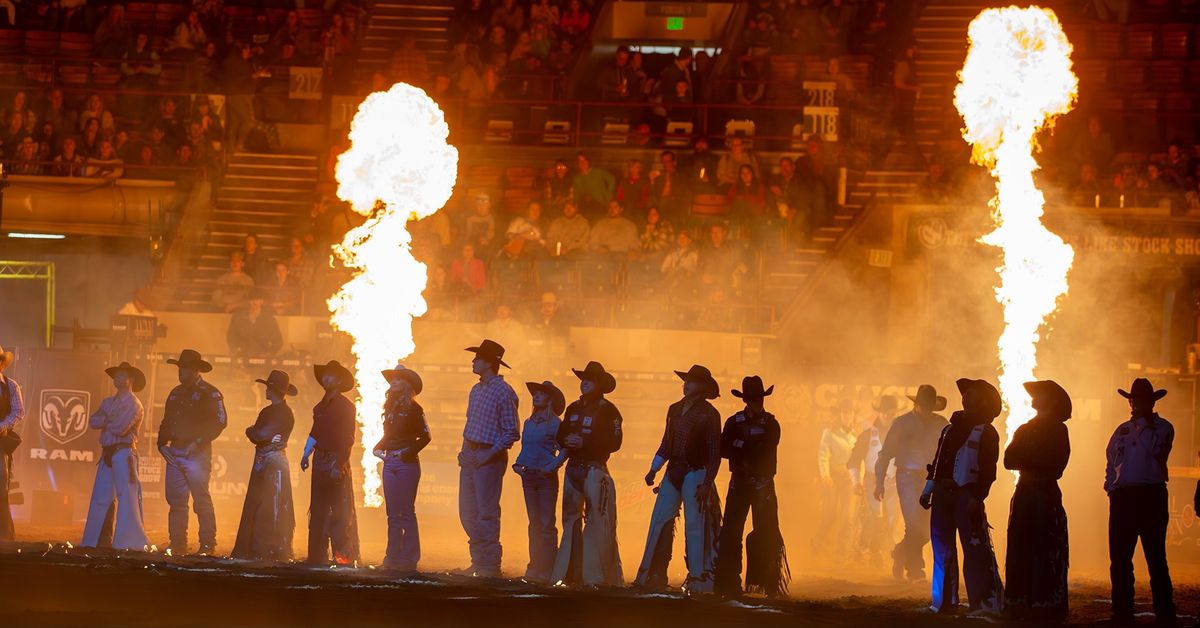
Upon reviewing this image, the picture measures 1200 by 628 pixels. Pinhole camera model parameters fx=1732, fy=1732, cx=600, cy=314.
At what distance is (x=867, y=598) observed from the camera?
13.7 m

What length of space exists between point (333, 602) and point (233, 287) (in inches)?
456

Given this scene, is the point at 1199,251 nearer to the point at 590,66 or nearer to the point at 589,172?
the point at 589,172

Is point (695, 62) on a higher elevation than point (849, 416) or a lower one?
higher

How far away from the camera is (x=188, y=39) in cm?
2661

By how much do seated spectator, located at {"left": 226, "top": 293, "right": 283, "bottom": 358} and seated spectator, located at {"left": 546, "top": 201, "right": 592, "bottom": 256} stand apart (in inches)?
152

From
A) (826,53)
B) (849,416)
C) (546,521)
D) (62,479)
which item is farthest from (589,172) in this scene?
(546,521)

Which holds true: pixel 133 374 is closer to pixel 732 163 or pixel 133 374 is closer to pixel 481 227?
pixel 481 227

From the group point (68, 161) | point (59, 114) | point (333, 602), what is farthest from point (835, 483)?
point (59, 114)

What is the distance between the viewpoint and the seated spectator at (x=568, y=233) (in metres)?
22.7

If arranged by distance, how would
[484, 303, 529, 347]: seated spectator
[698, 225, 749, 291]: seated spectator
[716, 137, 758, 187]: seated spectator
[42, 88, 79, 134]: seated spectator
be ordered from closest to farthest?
1. [484, 303, 529, 347]: seated spectator
2. [698, 225, 749, 291]: seated spectator
3. [716, 137, 758, 187]: seated spectator
4. [42, 88, 79, 134]: seated spectator

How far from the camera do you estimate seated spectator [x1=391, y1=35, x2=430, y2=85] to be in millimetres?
25625

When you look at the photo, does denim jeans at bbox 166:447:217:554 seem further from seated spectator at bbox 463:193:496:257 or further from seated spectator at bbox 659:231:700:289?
seated spectator at bbox 659:231:700:289


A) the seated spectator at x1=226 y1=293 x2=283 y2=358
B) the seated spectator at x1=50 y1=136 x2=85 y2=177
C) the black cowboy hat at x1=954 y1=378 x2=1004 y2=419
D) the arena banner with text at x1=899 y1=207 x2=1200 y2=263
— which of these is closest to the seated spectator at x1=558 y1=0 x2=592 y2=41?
the seated spectator at x1=50 y1=136 x2=85 y2=177

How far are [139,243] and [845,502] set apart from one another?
1216 centimetres
